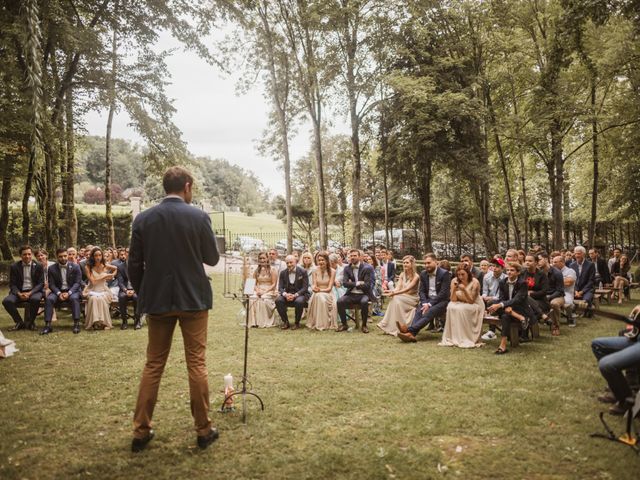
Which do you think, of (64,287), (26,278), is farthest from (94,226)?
(64,287)

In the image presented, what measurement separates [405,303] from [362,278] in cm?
119

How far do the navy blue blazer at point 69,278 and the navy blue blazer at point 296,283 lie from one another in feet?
14.5

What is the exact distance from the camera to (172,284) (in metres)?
3.38

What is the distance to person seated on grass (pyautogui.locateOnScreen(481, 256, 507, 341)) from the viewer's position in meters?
8.17

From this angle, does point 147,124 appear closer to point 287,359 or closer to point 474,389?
point 287,359

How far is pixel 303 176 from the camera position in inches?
1339

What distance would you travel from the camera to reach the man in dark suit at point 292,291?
941 cm

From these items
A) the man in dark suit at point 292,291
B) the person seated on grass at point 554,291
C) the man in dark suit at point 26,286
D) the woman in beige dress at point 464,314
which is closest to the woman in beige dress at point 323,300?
the man in dark suit at point 292,291

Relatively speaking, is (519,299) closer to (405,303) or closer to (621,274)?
(405,303)

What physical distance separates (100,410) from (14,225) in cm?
2851

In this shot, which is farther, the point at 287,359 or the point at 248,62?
the point at 248,62

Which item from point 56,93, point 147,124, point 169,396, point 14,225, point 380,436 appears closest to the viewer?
point 380,436

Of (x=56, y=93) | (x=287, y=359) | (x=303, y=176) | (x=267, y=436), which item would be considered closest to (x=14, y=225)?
(x=56, y=93)

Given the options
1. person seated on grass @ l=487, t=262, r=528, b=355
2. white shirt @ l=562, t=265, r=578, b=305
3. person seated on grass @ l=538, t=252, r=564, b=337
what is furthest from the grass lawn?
white shirt @ l=562, t=265, r=578, b=305
